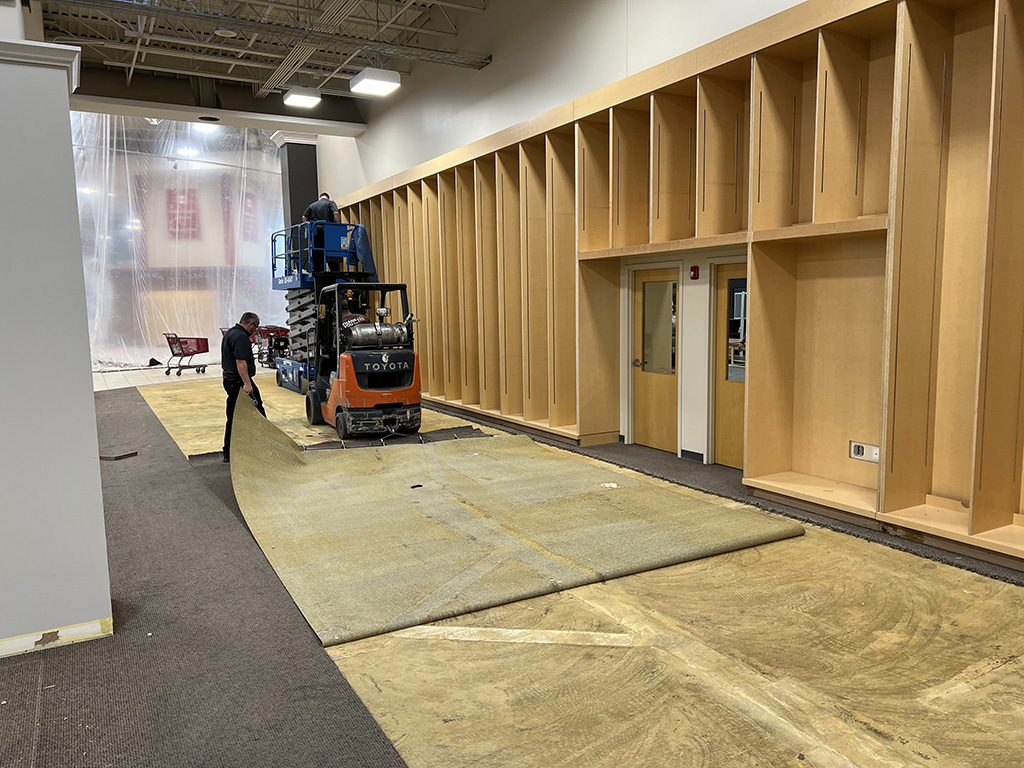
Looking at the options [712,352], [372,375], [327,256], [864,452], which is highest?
[327,256]

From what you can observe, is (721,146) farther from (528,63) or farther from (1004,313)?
(528,63)

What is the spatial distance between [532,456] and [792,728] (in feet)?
16.9

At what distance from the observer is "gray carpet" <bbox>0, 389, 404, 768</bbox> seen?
2812 millimetres

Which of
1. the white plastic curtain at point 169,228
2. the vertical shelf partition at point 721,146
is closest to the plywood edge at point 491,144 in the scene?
the vertical shelf partition at point 721,146

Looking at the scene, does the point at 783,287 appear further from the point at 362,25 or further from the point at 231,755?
the point at 362,25

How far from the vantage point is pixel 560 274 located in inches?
342

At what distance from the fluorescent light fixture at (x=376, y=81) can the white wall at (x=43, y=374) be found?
8725mm

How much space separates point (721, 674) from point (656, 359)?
5219 mm

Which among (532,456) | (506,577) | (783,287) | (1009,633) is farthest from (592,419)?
(1009,633)

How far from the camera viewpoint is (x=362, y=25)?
13.4m

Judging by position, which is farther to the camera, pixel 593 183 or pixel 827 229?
pixel 593 183

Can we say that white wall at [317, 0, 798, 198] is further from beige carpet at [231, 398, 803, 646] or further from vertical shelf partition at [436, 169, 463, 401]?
beige carpet at [231, 398, 803, 646]

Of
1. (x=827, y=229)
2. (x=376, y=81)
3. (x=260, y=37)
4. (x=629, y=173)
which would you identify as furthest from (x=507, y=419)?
(x=260, y=37)

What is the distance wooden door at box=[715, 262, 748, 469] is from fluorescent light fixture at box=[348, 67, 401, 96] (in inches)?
282
